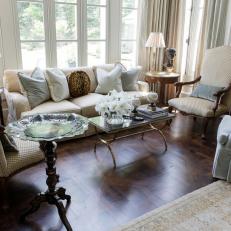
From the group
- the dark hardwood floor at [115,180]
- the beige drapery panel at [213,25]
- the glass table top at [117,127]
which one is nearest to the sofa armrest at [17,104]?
the dark hardwood floor at [115,180]

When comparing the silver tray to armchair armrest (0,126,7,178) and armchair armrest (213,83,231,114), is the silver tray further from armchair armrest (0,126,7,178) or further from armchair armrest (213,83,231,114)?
armchair armrest (213,83,231,114)

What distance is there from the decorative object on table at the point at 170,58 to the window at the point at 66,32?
64.2 inches

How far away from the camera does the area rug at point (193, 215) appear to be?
6.43 ft

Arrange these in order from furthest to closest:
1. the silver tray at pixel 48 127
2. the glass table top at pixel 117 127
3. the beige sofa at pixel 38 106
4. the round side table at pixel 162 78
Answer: the round side table at pixel 162 78
the beige sofa at pixel 38 106
the glass table top at pixel 117 127
the silver tray at pixel 48 127

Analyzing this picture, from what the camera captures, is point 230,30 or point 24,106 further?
point 230,30

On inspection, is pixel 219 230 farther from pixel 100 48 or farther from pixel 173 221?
pixel 100 48

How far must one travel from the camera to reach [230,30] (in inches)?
162

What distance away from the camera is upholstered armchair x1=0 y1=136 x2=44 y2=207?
2068 millimetres

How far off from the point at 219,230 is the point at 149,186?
2.36ft

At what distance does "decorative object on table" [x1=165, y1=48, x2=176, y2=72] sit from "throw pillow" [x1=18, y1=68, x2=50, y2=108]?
2.32 m

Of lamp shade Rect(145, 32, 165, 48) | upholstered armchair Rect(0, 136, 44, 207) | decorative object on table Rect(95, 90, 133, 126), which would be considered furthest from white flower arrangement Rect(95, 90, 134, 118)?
lamp shade Rect(145, 32, 165, 48)

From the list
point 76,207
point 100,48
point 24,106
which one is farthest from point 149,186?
point 100,48

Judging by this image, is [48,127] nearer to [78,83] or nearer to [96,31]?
[78,83]

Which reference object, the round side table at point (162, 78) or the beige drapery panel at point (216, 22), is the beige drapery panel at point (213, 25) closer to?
the beige drapery panel at point (216, 22)
